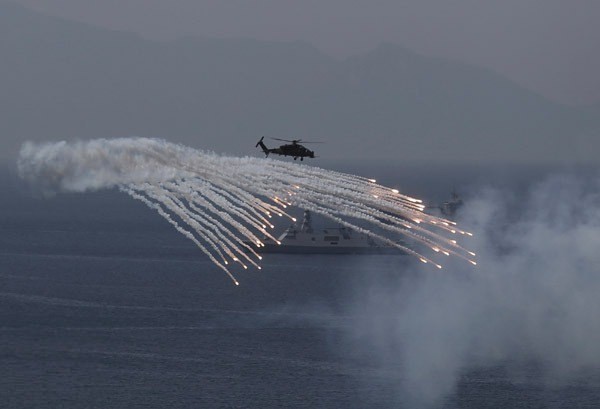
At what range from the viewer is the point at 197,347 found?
118m

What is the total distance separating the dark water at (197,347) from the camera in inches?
3935

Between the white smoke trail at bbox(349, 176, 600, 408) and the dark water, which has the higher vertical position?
the white smoke trail at bbox(349, 176, 600, 408)

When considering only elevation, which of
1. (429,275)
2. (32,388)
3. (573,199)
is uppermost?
(573,199)

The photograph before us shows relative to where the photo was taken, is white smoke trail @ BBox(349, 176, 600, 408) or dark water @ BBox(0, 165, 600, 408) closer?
dark water @ BBox(0, 165, 600, 408)

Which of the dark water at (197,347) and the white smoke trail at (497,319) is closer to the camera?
the dark water at (197,347)

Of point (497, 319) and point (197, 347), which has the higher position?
point (497, 319)

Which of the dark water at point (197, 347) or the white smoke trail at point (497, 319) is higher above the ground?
the white smoke trail at point (497, 319)

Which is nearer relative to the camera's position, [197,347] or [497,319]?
[197,347]

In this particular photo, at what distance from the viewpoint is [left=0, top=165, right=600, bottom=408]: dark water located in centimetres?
9994

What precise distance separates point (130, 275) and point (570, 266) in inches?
3014

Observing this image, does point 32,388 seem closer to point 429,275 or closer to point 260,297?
point 260,297

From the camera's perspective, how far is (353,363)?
365 ft

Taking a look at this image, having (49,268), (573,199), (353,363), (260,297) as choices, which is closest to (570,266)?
(353,363)

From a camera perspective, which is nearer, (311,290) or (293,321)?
(293,321)
